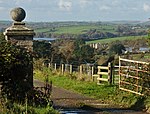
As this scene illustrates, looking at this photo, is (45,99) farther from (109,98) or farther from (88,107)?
(109,98)

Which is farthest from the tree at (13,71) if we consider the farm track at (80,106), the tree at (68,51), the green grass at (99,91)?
the tree at (68,51)

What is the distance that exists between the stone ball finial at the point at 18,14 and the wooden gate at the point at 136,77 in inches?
256

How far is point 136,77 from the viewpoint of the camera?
62.9 ft

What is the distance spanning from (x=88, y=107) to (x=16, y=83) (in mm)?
4216

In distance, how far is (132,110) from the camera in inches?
647

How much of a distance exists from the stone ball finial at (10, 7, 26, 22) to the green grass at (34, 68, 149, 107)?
2807 mm

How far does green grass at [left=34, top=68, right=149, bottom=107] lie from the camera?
18.3m

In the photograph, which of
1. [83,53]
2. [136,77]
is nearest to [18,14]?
Answer: [136,77]

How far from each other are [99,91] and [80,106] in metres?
4.84

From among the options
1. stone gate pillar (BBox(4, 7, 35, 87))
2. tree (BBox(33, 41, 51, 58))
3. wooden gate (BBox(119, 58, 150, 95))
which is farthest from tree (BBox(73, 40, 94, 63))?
stone gate pillar (BBox(4, 7, 35, 87))

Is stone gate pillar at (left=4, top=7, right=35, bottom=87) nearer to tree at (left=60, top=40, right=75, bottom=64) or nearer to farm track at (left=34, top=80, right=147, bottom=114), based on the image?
farm track at (left=34, top=80, right=147, bottom=114)

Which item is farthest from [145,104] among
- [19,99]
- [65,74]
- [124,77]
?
[65,74]

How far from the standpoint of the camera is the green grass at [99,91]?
60.0ft

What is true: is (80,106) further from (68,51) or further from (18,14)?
(68,51)
